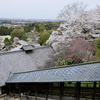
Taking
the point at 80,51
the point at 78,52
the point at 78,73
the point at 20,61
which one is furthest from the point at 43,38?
the point at 78,73

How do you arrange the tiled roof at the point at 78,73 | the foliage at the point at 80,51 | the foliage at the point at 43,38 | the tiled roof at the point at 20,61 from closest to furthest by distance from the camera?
the tiled roof at the point at 78,73 < the foliage at the point at 80,51 < the tiled roof at the point at 20,61 < the foliage at the point at 43,38

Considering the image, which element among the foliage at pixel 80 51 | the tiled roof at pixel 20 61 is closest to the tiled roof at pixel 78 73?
the foliage at pixel 80 51

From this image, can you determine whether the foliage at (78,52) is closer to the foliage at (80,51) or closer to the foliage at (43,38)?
the foliage at (80,51)

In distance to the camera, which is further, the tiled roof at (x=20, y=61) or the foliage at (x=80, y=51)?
the tiled roof at (x=20, y=61)

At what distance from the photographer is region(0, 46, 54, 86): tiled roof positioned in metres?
10.9

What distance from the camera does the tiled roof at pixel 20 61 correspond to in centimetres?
1085

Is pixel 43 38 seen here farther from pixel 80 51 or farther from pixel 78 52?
pixel 80 51

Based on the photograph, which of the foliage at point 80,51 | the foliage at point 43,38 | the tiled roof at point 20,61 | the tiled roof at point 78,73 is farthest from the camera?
the foliage at point 43,38

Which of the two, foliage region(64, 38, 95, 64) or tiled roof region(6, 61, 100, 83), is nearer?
tiled roof region(6, 61, 100, 83)

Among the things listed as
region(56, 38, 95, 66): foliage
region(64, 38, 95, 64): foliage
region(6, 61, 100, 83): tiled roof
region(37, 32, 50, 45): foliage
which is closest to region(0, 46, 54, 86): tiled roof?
region(56, 38, 95, 66): foliage

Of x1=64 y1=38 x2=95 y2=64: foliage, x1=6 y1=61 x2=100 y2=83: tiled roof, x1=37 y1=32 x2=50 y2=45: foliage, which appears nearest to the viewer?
x1=6 y1=61 x2=100 y2=83: tiled roof

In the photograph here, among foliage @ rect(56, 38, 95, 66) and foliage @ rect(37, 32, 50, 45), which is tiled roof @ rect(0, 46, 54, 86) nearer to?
foliage @ rect(56, 38, 95, 66)

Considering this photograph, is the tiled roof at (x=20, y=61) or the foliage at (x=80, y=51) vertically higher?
the foliage at (x=80, y=51)

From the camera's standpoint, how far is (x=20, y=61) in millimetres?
12656
